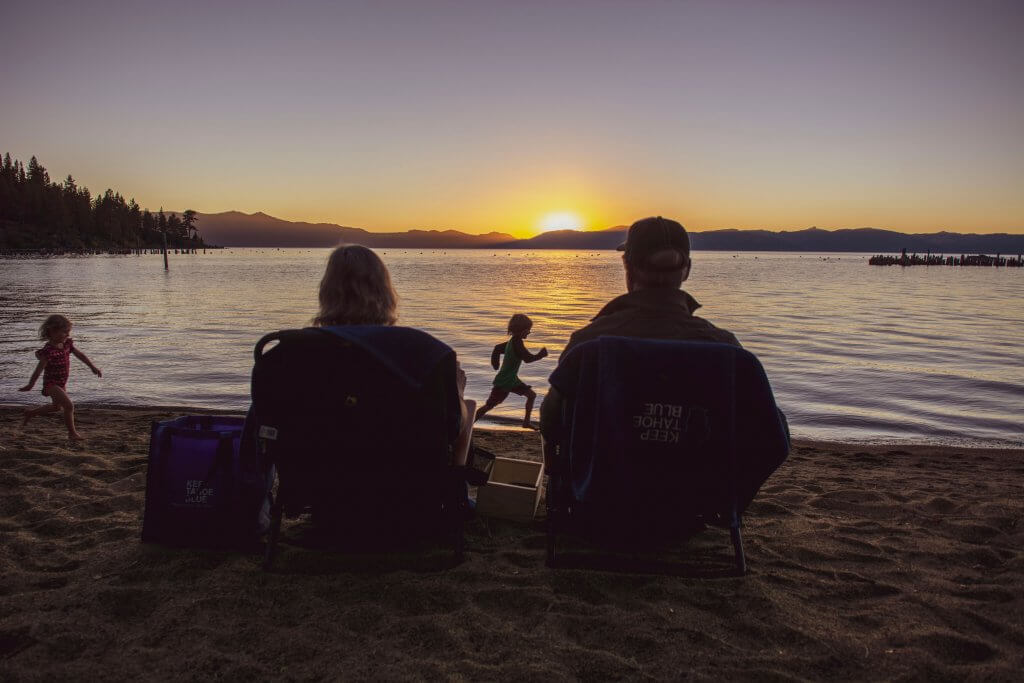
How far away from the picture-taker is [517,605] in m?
3.30

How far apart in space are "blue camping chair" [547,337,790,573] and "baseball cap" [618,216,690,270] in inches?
25.5

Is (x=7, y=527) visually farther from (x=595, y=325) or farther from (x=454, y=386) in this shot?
(x=595, y=325)

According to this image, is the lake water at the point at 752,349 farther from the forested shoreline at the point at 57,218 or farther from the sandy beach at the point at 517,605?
the forested shoreline at the point at 57,218

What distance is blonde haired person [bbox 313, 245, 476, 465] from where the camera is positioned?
3557 mm

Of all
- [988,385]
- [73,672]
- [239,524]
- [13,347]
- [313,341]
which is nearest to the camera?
[73,672]

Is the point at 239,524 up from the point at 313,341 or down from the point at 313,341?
down

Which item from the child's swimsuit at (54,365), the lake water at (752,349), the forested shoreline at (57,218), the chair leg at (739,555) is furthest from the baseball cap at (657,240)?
the forested shoreline at (57,218)

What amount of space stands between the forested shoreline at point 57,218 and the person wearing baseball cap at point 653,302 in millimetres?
129751

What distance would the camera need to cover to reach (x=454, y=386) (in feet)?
11.1

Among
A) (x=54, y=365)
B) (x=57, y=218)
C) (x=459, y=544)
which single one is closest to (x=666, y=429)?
(x=459, y=544)

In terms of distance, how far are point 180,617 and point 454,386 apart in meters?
1.82

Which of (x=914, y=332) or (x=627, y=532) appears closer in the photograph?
(x=627, y=532)

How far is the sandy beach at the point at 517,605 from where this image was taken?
2.77 metres

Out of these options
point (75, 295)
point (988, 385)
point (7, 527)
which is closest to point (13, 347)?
point (7, 527)
